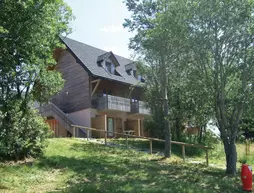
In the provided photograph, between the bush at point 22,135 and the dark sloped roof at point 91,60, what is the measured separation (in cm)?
1387

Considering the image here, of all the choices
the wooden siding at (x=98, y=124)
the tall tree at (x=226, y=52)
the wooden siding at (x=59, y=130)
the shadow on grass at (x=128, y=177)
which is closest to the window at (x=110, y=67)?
the wooden siding at (x=98, y=124)

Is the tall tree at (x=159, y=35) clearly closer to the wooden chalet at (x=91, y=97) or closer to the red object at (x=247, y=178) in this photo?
the red object at (x=247, y=178)

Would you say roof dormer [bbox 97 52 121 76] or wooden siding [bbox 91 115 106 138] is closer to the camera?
wooden siding [bbox 91 115 106 138]

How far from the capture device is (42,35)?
1012 centimetres

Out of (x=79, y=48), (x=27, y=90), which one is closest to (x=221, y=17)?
(x=27, y=90)

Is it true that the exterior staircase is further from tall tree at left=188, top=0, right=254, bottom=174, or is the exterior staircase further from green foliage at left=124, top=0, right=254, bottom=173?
tall tree at left=188, top=0, right=254, bottom=174

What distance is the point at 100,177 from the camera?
35.9 ft

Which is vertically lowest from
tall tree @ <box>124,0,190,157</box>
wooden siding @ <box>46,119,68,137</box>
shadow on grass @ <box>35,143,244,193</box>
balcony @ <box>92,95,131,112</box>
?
shadow on grass @ <box>35,143,244,193</box>

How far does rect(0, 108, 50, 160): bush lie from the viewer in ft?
40.1

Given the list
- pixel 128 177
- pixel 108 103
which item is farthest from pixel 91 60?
pixel 128 177

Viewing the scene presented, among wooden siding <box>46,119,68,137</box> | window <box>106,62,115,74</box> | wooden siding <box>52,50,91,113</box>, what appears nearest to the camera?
wooden siding <box>46,119,68,137</box>

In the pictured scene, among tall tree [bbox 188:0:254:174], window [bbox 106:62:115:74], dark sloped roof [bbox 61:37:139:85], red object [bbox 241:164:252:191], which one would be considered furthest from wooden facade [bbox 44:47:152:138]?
red object [bbox 241:164:252:191]

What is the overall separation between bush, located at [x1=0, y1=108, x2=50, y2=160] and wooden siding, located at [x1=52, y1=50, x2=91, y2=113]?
14.2m

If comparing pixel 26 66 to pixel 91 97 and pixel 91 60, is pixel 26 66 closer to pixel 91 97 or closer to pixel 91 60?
pixel 91 97
